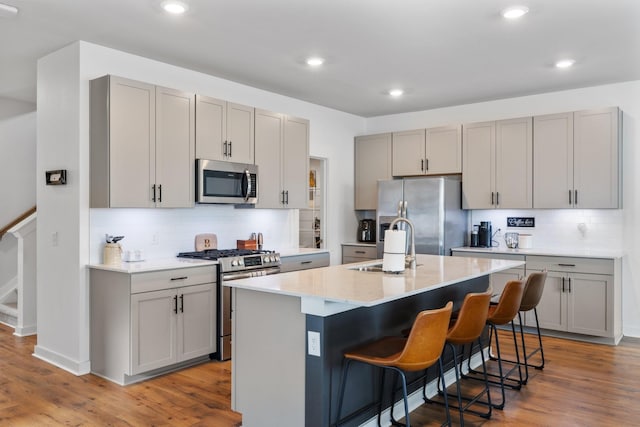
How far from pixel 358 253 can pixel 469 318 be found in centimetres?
363

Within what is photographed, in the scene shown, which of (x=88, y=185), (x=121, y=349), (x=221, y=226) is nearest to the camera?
(x=121, y=349)

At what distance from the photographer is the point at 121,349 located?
3.61 metres

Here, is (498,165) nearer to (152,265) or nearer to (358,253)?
(358,253)

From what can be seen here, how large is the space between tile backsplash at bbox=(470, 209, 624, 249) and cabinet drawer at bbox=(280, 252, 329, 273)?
2.18 metres

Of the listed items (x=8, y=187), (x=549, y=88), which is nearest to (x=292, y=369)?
(x=549, y=88)

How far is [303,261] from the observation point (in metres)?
5.10

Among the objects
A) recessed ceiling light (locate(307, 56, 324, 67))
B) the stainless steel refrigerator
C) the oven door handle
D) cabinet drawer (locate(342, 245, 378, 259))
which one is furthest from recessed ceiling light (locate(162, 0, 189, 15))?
cabinet drawer (locate(342, 245, 378, 259))

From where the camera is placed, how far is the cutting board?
15.4 feet

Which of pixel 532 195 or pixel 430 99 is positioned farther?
pixel 430 99

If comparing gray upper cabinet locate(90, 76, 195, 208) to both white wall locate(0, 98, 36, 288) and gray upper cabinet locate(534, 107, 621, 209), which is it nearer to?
white wall locate(0, 98, 36, 288)

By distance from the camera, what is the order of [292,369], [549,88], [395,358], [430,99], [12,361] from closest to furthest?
[395,358]
[292,369]
[12,361]
[549,88]
[430,99]

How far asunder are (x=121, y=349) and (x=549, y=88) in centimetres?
494

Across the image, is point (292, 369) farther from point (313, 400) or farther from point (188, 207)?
point (188, 207)

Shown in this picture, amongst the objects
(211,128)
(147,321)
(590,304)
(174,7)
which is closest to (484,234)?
(590,304)
